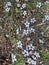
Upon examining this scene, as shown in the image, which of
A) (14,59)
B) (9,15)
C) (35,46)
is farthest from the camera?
(9,15)

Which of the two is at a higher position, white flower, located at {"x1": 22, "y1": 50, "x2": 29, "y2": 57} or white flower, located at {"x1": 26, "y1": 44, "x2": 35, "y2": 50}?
white flower, located at {"x1": 26, "y1": 44, "x2": 35, "y2": 50}

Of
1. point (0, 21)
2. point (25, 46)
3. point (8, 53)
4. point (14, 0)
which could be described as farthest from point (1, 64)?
point (14, 0)

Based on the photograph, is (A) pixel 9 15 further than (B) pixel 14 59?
Yes

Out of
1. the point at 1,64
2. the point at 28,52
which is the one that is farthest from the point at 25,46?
the point at 1,64

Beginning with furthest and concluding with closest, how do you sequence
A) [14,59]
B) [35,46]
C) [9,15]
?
[9,15] → [35,46] → [14,59]

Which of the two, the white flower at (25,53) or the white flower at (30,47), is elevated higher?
Answer: the white flower at (30,47)

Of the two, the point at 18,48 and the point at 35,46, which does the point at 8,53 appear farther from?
the point at 35,46

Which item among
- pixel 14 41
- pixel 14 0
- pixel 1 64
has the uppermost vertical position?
pixel 14 0

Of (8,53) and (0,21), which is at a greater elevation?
(0,21)

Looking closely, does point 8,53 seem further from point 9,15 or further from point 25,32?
point 9,15
